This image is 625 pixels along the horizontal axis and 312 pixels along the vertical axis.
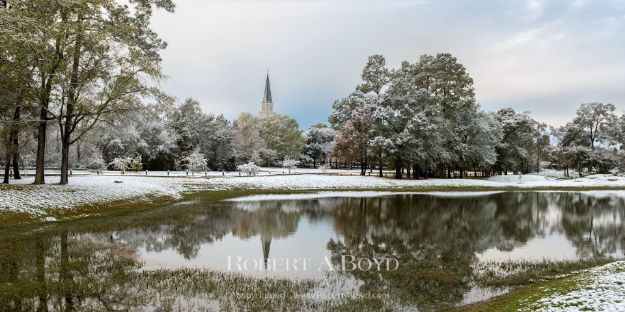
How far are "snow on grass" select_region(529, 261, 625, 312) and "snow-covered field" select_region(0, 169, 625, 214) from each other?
2671 cm

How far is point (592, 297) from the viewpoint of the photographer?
10.2 meters

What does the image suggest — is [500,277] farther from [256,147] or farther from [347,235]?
[256,147]

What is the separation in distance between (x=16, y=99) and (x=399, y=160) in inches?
1928

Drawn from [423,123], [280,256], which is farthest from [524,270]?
[423,123]

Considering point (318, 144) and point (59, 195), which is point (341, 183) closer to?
point (59, 195)

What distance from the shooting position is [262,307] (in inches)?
417

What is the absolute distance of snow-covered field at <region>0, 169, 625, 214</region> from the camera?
27344mm

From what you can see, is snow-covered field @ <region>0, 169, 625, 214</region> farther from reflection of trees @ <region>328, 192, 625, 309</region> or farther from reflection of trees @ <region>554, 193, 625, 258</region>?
reflection of trees @ <region>554, 193, 625, 258</region>

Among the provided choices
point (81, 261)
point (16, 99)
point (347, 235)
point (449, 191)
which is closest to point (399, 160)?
point (449, 191)

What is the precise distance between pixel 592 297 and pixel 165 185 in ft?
136

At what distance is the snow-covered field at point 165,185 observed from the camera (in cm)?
2734

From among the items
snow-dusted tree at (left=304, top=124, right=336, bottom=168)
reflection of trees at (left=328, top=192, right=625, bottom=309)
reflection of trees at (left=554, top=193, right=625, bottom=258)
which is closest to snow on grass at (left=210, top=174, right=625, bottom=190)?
reflection of trees at (left=328, top=192, right=625, bottom=309)

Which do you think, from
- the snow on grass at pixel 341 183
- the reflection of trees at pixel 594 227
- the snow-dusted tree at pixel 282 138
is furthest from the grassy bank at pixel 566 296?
the snow-dusted tree at pixel 282 138

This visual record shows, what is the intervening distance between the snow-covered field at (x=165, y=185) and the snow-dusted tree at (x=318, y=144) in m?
63.9
